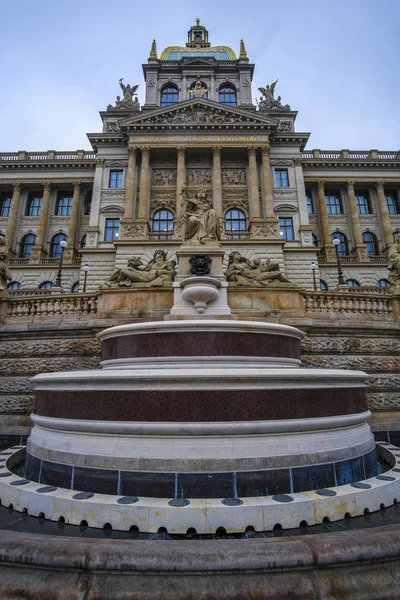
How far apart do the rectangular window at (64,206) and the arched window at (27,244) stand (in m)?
4.29

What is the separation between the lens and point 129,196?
33.7 m

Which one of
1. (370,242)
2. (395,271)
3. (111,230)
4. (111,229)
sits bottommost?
(395,271)

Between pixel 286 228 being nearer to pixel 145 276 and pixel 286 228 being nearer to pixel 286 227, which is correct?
pixel 286 227

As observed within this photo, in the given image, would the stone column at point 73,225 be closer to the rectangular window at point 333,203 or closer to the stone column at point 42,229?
the stone column at point 42,229

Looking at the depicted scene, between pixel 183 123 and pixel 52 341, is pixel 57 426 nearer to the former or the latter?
pixel 52 341

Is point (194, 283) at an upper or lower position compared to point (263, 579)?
upper

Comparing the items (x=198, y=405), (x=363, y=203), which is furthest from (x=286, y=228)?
(x=198, y=405)

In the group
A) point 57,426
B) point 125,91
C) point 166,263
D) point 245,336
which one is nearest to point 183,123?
point 125,91

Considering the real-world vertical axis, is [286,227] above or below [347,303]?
above

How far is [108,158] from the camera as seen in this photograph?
36.6 m

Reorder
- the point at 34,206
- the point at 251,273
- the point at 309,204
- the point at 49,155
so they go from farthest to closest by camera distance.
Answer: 1. the point at 34,206
2. the point at 49,155
3. the point at 309,204
4. the point at 251,273

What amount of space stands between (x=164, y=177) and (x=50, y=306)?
29074mm

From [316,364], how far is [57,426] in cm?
738

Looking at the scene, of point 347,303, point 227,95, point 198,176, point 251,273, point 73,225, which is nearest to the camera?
point 347,303
